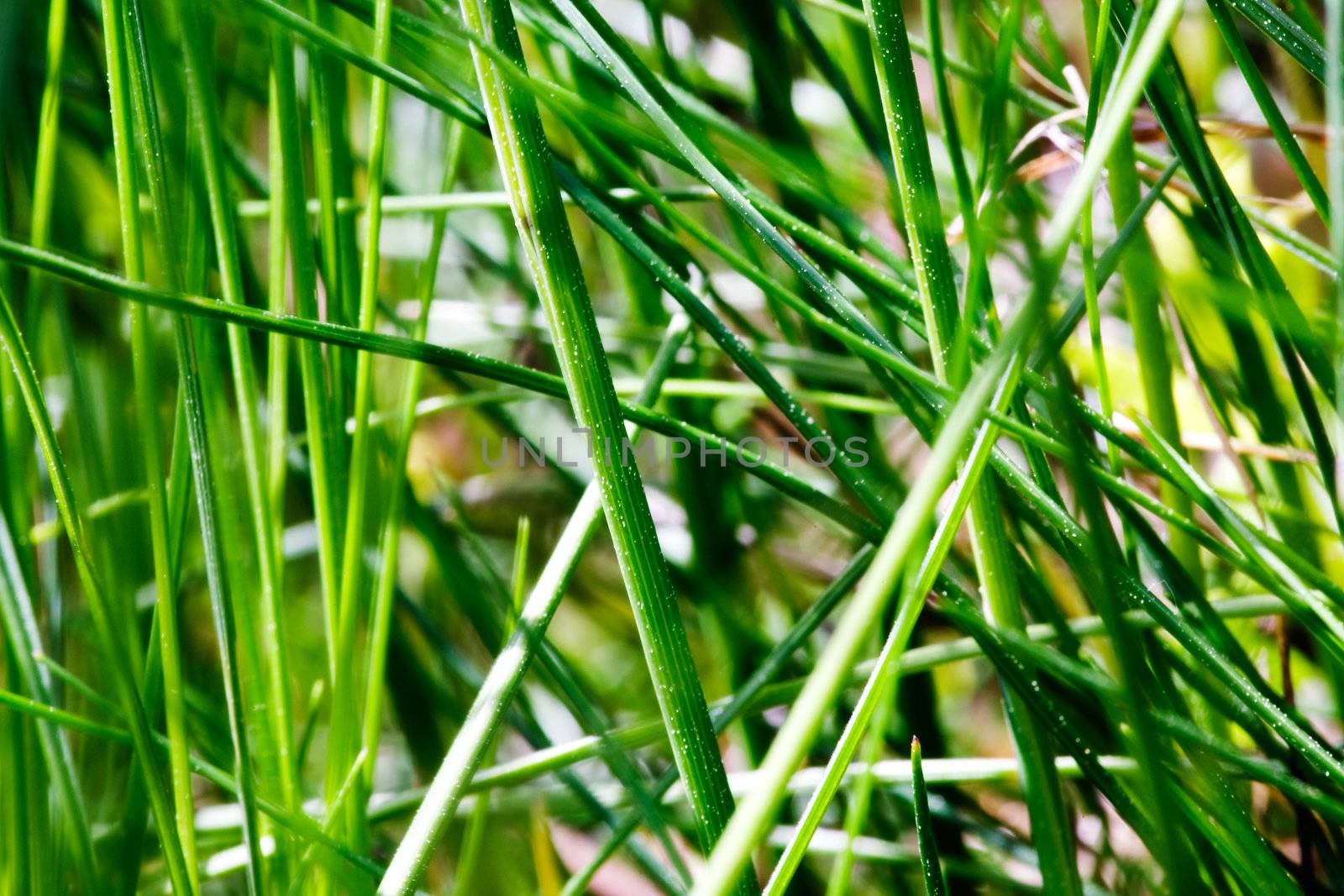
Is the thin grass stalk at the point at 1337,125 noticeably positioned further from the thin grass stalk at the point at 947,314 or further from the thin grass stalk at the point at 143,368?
A: the thin grass stalk at the point at 143,368

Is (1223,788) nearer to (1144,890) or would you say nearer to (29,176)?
(1144,890)

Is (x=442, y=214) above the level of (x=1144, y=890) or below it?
above

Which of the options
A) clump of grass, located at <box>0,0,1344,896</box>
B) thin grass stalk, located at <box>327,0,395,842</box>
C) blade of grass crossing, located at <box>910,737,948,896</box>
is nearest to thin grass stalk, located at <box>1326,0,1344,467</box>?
clump of grass, located at <box>0,0,1344,896</box>

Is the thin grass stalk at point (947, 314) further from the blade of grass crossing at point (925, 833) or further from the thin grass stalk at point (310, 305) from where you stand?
the thin grass stalk at point (310, 305)

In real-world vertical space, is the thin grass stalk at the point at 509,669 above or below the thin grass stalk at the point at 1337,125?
below

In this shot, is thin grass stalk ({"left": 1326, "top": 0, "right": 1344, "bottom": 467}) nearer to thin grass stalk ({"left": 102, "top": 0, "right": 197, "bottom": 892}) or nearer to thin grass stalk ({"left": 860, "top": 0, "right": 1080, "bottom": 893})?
thin grass stalk ({"left": 860, "top": 0, "right": 1080, "bottom": 893})

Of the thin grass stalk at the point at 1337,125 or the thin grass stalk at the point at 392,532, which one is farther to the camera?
the thin grass stalk at the point at 392,532

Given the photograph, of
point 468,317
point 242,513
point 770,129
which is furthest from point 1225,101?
point 242,513

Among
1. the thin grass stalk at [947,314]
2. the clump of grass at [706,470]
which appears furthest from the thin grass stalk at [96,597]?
the thin grass stalk at [947,314]

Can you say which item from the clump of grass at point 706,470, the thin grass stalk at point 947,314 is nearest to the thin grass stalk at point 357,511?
the clump of grass at point 706,470
